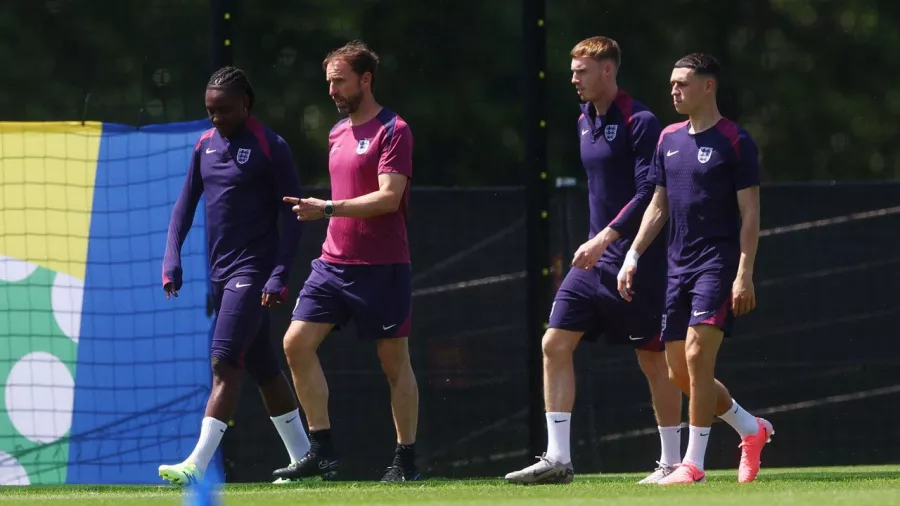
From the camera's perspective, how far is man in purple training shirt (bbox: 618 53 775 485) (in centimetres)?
703

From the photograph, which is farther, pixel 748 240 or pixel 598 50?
pixel 598 50

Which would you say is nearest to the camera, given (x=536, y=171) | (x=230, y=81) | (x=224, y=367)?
(x=224, y=367)

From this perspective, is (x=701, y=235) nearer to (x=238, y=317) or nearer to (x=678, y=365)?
(x=678, y=365)

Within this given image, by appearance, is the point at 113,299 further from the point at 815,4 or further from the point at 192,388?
the point at 815,4

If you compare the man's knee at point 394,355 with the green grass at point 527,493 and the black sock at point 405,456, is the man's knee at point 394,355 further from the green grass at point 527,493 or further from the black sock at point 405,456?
the green grass at point 527,493

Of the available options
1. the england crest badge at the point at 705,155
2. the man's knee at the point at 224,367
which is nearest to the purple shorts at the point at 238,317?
the man's knee at the point at 224,367

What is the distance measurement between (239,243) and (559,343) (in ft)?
5.30

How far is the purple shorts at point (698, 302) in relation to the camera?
702 cm

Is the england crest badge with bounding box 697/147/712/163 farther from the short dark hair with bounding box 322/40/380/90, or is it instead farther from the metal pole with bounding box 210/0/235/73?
the metal pole with bounding box 210/0/235/73

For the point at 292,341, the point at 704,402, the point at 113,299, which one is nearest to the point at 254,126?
the point at 292,341

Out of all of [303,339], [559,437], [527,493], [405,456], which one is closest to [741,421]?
[559,437]

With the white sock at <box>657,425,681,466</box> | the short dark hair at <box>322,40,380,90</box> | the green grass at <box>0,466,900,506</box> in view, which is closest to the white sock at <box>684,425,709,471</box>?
the green grass at <box>0,466,900,506</box>

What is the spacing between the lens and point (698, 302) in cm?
706

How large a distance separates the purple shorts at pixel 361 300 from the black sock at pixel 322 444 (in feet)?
1.75
